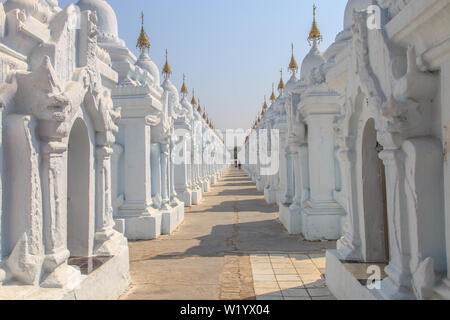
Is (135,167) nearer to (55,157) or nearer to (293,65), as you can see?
(55,157)

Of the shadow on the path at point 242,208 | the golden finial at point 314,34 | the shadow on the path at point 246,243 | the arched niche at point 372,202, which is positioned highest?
the golden finial at point 314,34

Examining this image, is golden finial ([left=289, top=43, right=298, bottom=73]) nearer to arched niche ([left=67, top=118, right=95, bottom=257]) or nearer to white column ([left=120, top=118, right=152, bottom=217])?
white column ([left=120, top=118, right=152, bottom=217])

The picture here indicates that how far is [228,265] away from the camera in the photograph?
6.48 metres

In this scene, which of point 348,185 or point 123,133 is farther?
point 123,133

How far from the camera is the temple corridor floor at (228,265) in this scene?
16.8 feet

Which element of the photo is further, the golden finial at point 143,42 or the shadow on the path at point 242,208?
the shadow on the path at point 242,208

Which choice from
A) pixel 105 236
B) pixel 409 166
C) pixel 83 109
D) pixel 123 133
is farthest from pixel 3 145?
pixel 123 133

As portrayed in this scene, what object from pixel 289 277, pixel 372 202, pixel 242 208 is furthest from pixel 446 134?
pixel 242 208

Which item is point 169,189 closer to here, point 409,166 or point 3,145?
point 3,145

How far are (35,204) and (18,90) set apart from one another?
1.09 m

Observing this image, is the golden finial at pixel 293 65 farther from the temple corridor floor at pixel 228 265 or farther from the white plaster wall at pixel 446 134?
the white plaster wall at pixel 446 134

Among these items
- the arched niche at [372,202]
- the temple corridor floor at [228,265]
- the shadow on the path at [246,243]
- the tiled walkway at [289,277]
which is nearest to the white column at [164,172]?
the temple corridor floor at [228,265]

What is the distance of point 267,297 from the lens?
4.89 meters
